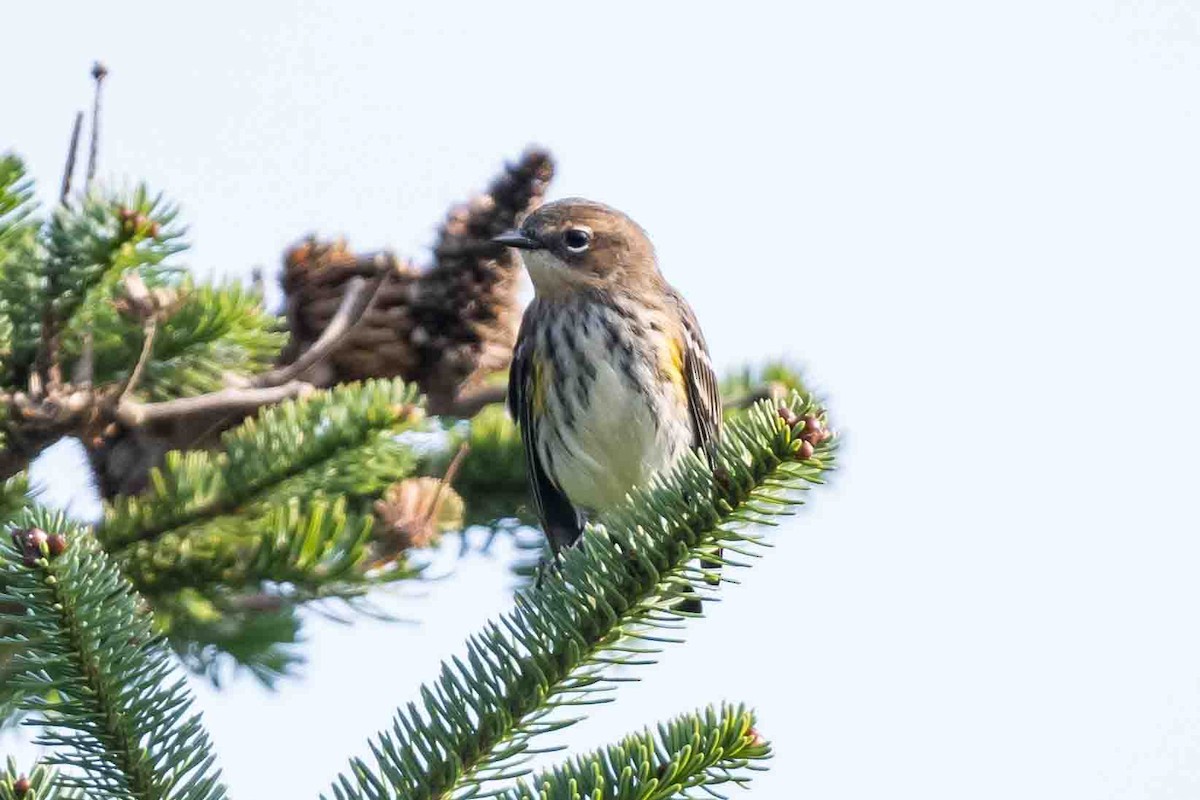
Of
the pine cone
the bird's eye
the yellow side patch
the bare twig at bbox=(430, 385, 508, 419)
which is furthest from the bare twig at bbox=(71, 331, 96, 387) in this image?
the bird's eye

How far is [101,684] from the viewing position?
1.88 metres

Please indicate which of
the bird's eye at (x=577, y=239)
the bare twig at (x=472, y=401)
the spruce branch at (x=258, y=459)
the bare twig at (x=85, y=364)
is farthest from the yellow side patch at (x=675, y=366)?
the bare twig at (x=85, y=364)

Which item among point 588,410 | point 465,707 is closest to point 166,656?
point 465,707

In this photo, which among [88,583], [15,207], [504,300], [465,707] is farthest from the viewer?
[504,300]

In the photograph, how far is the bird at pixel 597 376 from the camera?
4891mm

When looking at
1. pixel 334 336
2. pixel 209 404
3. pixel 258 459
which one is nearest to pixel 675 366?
pixel 334 336

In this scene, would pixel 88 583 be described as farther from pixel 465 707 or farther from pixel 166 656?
pixel 465 707

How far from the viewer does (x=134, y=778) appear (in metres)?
1.87

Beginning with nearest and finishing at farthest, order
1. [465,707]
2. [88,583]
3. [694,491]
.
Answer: [88,583] → [465,707] → [694,491]

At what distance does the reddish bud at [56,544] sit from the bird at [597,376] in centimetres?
286

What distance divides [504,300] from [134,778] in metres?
2.75

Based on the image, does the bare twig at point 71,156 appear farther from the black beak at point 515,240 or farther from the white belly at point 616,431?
the white belly at point 616,431

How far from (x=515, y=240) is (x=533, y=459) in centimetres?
67

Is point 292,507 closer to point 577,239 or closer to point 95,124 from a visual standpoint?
point 95,124
